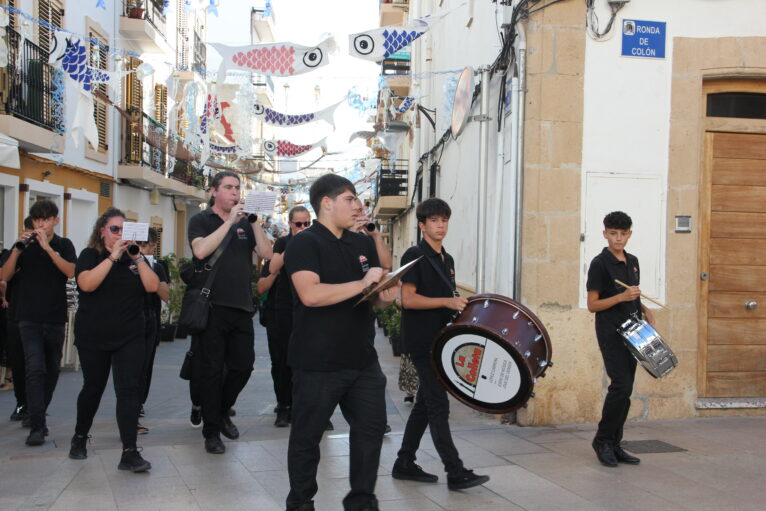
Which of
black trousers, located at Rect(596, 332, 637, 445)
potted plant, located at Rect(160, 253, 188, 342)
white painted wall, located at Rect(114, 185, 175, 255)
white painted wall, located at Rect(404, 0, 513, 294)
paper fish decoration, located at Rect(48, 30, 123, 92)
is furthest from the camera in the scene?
white painted wall, located at Rect(114, 185, 175, 255)

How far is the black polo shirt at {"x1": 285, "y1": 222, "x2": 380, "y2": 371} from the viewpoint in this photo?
12.0ft

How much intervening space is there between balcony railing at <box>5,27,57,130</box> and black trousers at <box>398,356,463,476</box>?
29.5 feet

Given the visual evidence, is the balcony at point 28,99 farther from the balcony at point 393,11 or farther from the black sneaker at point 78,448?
the balcony at point 393,11

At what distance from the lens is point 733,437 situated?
6223mm

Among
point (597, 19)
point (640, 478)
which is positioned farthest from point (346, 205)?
point (597, 19)

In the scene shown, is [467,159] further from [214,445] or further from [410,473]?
[410,473]

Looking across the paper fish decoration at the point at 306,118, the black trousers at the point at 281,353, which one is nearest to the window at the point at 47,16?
the paper fish decoration at the point at 306,118

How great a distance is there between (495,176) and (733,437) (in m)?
3.12

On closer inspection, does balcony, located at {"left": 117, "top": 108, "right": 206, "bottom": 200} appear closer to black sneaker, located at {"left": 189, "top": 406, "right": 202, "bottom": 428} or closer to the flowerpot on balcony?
the flowerpot on balcony

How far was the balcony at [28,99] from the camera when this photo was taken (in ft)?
36.6

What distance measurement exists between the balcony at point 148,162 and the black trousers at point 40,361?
951 centimetres

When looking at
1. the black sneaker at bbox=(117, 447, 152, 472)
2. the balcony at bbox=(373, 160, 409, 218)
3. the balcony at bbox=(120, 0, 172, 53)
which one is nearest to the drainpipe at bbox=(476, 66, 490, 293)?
the black sneaker at bbox=(117, 447, 152, 472)

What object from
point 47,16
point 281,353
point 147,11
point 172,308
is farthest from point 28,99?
point 281,353

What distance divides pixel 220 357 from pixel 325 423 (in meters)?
2.06
